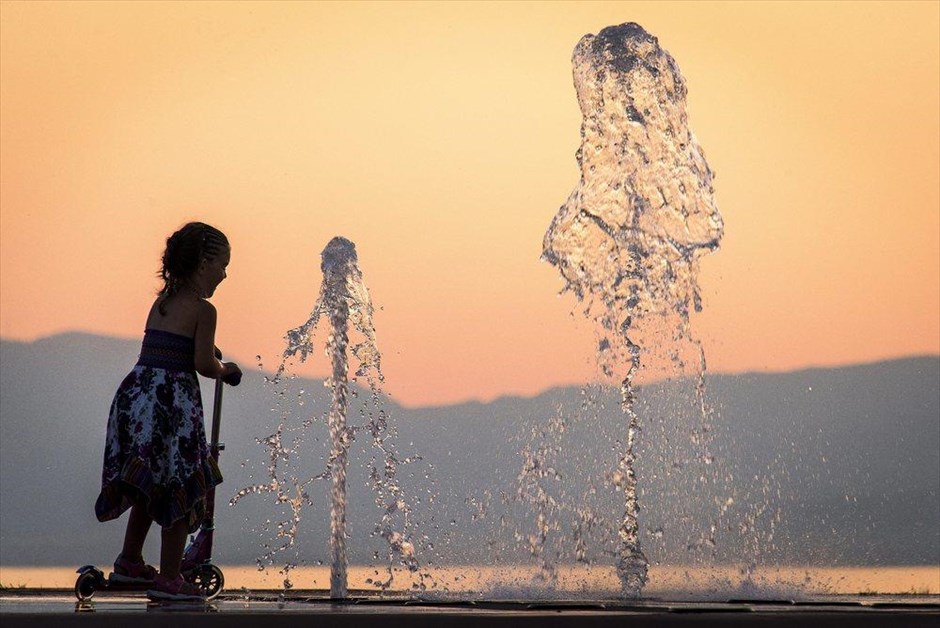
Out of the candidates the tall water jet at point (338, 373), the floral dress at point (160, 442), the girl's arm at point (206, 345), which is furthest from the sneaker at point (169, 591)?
the tall water jet at point (338, 373)

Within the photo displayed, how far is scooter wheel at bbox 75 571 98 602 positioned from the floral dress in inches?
10.7

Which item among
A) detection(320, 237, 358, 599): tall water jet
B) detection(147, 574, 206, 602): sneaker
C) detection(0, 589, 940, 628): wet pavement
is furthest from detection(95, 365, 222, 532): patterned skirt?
detection(320, 237, 358, 599): tall water jet

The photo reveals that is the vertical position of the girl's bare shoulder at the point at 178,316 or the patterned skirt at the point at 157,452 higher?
the girl's bare shoulder at the point at 178,316

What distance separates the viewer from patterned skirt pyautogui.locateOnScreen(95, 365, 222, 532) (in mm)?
7043

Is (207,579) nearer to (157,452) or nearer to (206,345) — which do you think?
(157,452)

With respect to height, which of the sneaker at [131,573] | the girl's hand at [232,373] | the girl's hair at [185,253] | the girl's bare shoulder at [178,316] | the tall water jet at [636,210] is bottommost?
the sneaker at [131,573]

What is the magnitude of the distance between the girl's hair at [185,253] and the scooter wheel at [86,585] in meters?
1.27

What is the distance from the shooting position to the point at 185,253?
24.1ft

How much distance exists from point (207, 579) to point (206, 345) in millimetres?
1163

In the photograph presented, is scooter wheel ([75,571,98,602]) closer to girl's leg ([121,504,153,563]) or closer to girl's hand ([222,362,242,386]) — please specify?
girl's leg ([121,504,153,563])

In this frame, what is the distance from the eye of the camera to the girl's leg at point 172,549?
701cm
